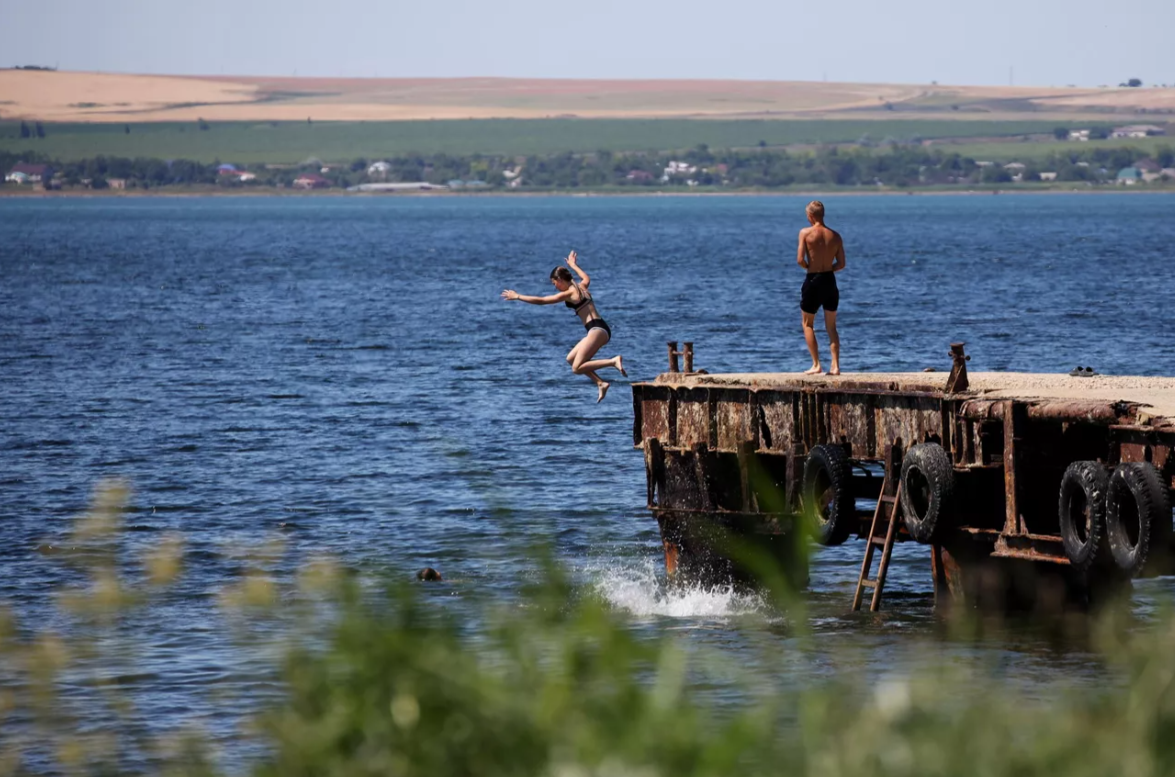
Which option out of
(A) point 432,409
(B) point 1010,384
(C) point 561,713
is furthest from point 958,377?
(A) point 432,409

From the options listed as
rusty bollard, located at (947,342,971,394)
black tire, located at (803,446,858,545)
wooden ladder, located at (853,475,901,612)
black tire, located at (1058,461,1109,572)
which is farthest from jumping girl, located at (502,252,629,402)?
black tire, located at (1058,461,1109,572)

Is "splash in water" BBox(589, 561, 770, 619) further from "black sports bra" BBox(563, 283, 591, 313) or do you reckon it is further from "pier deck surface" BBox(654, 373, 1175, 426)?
"black sports bra" BBox(563, 283, 591, 313)

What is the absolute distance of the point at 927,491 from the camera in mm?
16922

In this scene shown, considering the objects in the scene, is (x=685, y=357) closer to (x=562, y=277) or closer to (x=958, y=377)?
(x=562, y=277)

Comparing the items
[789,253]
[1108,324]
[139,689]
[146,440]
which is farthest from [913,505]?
[789,253]

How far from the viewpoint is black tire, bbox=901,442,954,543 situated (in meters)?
16.4

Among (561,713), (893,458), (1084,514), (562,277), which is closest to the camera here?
(561,713)

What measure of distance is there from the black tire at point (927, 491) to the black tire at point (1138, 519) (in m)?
2.09

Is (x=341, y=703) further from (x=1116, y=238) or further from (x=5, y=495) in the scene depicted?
(x=1116, y=238)

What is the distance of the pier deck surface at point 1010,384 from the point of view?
15.9m

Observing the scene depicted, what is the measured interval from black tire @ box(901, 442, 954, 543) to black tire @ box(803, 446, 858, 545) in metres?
0.92

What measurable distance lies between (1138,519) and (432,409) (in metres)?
25.5

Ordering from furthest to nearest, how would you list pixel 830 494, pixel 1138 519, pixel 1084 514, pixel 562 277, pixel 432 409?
pixel 432 409 → pixel 562 277 → pixel 830 494 → pixel 1084 514 → pixel 1138 519

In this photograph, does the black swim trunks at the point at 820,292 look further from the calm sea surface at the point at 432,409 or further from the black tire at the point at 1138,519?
the black tire at the point at 1138,519
